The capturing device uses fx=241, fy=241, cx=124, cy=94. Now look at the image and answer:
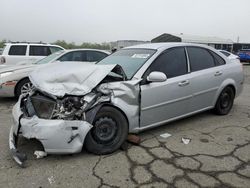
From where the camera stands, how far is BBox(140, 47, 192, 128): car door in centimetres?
365

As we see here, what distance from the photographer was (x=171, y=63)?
13.4 ft

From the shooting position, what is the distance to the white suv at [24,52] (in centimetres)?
1023

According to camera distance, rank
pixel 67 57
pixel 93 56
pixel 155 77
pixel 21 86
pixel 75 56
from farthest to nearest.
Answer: pixel 93 56, pixel 75 56, pixel 67 57, pixel 21 86, pixel 155 77

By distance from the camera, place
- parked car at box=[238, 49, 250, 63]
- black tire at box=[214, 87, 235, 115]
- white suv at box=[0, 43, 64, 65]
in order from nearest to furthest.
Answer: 1. black tire at box=[214, 87, 235, 115]
2. white suv at box=[0, 43, 64, 65]
3. parked car at box=[238, 49, 250, 63]

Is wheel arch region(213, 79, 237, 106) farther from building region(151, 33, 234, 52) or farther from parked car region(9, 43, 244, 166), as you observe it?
building region(151, 33, 234, 52)

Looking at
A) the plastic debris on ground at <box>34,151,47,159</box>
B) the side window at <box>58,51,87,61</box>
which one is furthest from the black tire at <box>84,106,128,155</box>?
the side window at <box>58,51,87,61</box>

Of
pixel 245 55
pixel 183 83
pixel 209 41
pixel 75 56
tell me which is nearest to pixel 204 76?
pixel 183 83

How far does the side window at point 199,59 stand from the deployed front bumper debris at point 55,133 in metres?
2.33

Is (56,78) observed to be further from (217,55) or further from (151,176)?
(217,55)

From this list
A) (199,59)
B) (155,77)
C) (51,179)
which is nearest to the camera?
(51,179)

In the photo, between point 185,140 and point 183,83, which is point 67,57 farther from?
point 185,140

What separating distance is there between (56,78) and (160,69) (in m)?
1.64

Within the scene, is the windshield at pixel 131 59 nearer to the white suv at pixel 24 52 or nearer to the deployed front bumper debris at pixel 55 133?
the deployed front bumper debris at pixel 55 133

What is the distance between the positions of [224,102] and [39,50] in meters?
8.22
